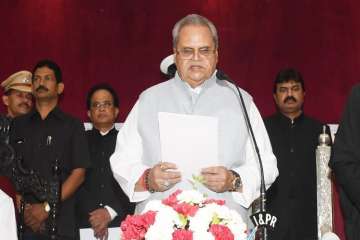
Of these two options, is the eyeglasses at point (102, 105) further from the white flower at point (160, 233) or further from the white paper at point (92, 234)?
the white flower at point (160, 233)

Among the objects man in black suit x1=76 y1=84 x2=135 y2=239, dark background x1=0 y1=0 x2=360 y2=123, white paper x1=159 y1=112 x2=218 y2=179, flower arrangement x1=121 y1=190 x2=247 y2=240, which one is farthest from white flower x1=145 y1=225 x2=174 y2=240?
dark background x1=0 y1=0 x2=360 y2=123

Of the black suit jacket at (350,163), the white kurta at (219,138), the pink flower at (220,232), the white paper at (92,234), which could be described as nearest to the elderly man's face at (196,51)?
the white kurta at (219,138)

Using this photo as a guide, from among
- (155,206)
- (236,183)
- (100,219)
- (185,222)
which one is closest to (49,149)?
(100,219)

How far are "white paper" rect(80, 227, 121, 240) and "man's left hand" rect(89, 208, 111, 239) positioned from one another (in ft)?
0.28

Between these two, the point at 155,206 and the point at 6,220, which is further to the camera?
the point at 6,220

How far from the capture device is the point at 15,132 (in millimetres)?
5016

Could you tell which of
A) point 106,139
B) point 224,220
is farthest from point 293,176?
point 224,220

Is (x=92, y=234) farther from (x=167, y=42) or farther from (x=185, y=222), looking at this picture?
(x=185, y=222)

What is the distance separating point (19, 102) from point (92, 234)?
1.33 m

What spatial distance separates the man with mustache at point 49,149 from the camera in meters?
4.70

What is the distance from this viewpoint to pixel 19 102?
5.58 m

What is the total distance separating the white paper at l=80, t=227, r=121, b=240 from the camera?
15.2ft

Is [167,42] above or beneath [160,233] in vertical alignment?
above

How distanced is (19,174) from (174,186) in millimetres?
961
